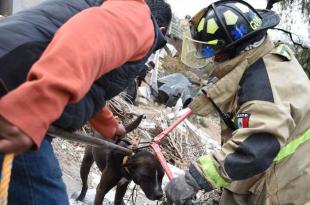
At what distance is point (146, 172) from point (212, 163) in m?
1.30

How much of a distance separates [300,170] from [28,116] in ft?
6.69

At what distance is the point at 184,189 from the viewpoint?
10.1 feet

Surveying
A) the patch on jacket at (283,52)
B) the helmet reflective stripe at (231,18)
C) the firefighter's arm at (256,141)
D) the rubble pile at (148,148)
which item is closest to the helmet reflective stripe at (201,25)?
the helmet reflective stripe at (231,18)

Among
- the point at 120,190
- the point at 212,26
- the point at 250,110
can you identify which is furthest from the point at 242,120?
the point at 120,190

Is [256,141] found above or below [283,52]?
below

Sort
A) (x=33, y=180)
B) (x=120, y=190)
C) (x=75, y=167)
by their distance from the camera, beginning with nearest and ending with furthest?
1. (x=33, y=180)
2. (x=120, y=190)
3. (x=75, y=167)

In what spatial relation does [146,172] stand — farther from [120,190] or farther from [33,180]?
[33,180]

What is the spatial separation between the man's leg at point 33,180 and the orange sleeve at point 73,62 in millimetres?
512

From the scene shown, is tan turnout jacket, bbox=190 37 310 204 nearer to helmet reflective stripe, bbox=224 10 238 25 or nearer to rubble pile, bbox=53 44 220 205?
helmet reflective stripe, bbox=224 10 238 25

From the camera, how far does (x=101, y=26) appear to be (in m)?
1.71

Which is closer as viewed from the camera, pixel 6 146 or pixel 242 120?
pixel 6 146

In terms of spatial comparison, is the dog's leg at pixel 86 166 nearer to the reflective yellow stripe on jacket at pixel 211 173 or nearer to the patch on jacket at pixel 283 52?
the reflective yellow stripe on jacket at pixel 211 173

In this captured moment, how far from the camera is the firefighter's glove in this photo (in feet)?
9.95

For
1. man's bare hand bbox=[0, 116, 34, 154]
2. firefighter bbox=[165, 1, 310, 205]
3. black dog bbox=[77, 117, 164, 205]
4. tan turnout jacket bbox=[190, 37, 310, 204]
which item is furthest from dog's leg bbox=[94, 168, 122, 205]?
man's bare hand bbox=[0, 116, 34, 154]
